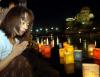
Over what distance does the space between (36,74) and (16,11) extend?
15.9ft

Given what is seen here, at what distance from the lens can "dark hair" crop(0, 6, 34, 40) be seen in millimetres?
1896

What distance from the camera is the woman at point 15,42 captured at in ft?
5.76

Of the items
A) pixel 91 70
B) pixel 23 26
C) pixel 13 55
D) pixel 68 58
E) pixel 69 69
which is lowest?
pixel 69 69

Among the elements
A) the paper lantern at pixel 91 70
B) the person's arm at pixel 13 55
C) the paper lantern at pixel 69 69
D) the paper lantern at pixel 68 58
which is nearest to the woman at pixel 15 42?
the person's arm at pixel 13 55

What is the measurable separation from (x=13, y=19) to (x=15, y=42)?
0.16m

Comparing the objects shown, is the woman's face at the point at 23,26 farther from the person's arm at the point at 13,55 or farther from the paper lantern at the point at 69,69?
the paper lantern at the point at 69,69

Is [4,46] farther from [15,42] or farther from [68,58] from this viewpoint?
[68,58]

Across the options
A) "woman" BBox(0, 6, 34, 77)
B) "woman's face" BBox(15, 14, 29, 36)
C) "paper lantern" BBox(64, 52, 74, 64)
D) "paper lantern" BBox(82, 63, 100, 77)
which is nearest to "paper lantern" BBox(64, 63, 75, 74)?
"paper lantern" BBox(64, 52, 74, 64)

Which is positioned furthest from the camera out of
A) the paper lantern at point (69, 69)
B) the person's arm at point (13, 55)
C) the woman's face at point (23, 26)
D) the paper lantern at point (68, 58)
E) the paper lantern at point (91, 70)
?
the paper lantern at point (68, 58)

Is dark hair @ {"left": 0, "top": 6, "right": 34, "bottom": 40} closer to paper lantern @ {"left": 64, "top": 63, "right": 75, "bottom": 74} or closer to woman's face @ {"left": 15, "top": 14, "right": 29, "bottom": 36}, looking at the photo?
woman's face @ {"left": 15, "top": 14, "right": 29, "bottom": 36}

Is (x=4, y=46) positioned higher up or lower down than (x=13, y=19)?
lower down

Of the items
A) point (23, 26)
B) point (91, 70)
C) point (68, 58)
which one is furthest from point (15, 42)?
point (68, 58)

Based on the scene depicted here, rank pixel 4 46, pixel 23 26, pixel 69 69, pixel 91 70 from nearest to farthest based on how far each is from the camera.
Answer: pixel 4 46 < pixel 23 26 < pixel 91 70 < pixel 69 69

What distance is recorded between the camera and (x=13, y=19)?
193 cm
